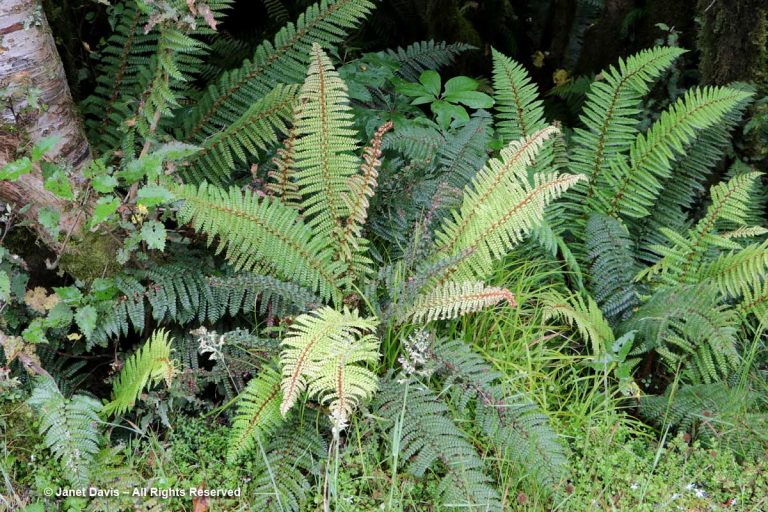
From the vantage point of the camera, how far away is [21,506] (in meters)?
2.35

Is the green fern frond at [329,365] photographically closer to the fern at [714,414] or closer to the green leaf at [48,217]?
the green leaf at [48,217]

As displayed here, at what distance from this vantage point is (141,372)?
96.9 inches

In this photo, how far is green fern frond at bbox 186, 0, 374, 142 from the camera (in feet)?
10.1

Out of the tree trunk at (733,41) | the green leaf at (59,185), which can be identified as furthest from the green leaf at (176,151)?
the tree trunk at (733,41)

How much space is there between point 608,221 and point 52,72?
2378mm

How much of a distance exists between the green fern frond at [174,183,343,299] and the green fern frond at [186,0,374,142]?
523mm

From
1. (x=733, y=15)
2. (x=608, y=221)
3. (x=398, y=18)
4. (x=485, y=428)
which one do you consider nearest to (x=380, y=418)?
(x=485, y=428)

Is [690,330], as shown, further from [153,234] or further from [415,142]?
[153,234]

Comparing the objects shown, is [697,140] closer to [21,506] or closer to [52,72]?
[52,72]

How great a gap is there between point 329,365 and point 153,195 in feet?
2.63

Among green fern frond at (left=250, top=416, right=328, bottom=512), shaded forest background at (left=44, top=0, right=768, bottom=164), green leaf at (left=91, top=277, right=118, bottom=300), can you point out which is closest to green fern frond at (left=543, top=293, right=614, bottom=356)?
green fern frond at (left=250, top=416, right=328, bottom=512)

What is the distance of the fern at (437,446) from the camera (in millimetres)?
2299

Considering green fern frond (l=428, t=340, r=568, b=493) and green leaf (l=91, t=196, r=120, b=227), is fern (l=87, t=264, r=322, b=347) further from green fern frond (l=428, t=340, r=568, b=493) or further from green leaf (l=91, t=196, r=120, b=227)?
green fern frond (l=428, t=340, r=568, b=493)

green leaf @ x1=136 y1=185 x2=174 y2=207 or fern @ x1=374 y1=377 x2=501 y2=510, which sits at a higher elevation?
green leaf @ x1=136 y1=185 x2=174 y2=207
